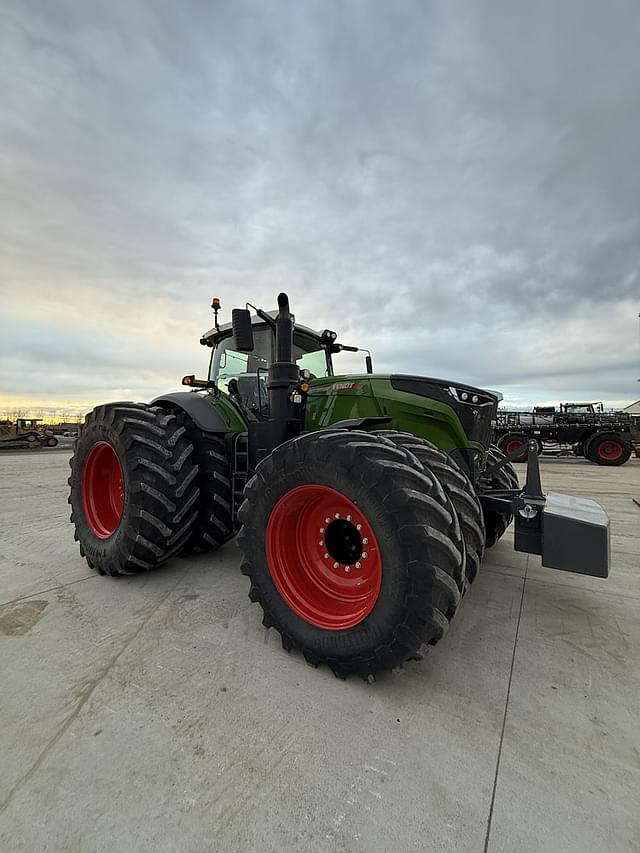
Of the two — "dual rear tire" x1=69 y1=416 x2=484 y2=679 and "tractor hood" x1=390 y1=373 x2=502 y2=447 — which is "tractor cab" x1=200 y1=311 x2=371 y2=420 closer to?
"dual rear tire" x1=69 y1=416 x2=484 y2=679

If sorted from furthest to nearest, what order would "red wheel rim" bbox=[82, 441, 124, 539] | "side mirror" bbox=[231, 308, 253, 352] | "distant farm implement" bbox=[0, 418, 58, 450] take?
"distant farm implement" bbox=[0, 418, 58, 450], "red wheel rim" bbox=[82, 441, 124, 539], "side mirror" bbox=[231, 308, 253, 352]

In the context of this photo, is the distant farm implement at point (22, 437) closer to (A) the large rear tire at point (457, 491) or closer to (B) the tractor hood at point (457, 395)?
(B) the tractor hood at point (457, 395)

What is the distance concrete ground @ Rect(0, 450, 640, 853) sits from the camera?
1.22m

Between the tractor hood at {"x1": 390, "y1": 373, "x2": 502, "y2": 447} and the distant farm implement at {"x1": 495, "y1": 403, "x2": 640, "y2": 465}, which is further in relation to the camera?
the distant farm implement at {"x1": 495, "y1": 403, "x2": 640, "y2": 465}

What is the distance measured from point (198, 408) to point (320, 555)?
5.84 feet

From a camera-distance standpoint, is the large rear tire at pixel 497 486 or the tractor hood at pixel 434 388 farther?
the large rear tire at pixel 497 486

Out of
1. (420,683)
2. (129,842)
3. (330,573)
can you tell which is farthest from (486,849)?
(330,573)

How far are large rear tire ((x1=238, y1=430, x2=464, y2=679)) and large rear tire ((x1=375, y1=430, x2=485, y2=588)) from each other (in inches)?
9.0

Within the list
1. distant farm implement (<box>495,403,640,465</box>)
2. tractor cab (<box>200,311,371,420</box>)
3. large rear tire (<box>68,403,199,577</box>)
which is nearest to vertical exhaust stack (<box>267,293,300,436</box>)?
tractor cab (<box>200,311,371,420</box>)

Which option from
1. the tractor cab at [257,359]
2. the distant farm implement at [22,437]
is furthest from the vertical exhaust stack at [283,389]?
the distant farm implement at [22,437]

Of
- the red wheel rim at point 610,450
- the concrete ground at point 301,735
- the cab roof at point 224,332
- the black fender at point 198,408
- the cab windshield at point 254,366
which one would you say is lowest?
the concrete ground at point 301,735

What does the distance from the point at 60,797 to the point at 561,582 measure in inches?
129

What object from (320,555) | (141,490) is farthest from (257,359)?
(320,555)

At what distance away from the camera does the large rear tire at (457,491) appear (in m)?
2.09
